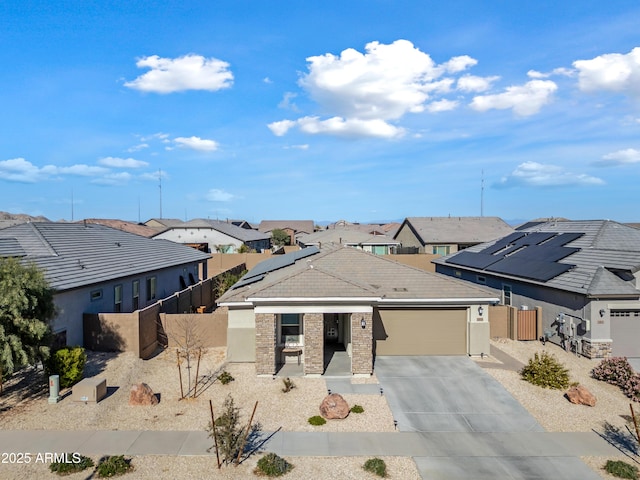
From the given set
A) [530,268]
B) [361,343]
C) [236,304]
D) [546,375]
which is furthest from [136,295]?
[530,268]

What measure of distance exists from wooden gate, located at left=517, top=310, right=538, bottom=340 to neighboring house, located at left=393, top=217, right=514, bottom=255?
97.2 feet

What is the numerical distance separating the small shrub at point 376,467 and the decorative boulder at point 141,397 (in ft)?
24.1

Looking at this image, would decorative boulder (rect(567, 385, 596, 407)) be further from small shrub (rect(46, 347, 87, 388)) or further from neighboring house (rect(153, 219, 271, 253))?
neighboring house (rect(153, 219, 271, 253))

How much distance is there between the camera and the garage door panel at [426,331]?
18594mm

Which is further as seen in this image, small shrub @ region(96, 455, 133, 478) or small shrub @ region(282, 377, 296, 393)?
small shrub @ region(282, 377, 296, 393)

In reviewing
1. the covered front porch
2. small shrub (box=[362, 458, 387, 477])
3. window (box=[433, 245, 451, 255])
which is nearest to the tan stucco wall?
the covered front porch

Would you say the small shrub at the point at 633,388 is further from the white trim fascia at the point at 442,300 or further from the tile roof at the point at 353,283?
the tile roof at the point at 353,283

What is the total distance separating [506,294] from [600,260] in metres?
5.70

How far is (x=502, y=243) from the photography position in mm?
30641

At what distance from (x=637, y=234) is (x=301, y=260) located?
18551 millimetres

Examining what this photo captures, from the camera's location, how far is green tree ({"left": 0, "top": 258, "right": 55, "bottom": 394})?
40.7ft

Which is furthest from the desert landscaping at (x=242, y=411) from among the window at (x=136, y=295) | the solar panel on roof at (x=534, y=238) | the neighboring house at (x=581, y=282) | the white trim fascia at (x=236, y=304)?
the solar panel on roof at (x=534, y=238)

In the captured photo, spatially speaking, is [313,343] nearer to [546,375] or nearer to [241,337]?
[241,337]

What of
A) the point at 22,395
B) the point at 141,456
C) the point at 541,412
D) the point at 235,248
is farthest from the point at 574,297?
the point at 235,248
